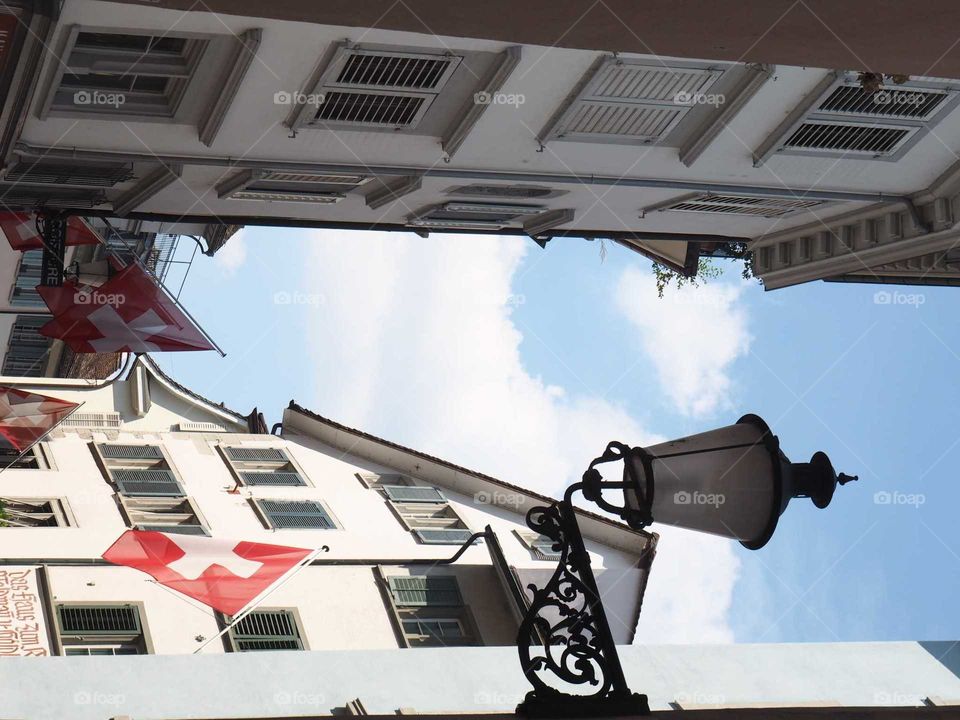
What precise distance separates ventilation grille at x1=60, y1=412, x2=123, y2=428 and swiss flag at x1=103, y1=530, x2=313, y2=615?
35.0ft

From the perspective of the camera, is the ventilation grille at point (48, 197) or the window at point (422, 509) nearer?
the ventilation grille at point (48, 197)

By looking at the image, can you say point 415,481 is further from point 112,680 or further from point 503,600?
point 112,680

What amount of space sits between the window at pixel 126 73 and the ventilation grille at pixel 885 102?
890 cm

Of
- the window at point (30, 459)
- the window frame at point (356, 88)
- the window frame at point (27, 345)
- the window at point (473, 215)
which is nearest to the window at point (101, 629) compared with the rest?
the window at point (30, 459)

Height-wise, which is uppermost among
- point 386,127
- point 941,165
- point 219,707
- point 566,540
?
point 386,127

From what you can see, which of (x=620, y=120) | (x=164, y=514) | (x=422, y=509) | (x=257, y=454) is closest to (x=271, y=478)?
(x=257, y=454)

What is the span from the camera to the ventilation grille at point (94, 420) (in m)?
25.8

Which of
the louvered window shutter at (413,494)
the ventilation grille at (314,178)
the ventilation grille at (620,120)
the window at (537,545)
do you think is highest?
the ventilation grille at (314,178)

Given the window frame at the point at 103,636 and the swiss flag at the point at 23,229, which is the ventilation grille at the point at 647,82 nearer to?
the swiss flag at the point at 23,229

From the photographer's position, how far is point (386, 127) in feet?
48.9

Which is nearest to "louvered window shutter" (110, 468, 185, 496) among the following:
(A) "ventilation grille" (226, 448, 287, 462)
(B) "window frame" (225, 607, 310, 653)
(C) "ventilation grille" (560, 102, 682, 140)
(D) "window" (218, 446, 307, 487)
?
(D) "window" (218, 446, 307, 487)

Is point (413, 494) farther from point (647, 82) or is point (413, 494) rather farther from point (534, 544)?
point (647, 82)

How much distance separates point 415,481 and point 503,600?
237 inches

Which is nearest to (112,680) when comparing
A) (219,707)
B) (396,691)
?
(219,707)
